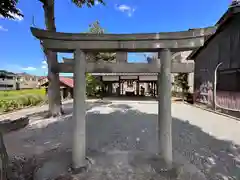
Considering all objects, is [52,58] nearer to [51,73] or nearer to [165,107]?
[51,73]

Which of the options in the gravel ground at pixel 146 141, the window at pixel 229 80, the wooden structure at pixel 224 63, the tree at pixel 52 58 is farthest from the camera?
the window at pixel 229 80

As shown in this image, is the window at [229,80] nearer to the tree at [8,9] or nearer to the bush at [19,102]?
the tree at [8,9]

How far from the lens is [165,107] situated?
3.61 m

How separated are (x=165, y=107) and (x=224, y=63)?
30.0 ft

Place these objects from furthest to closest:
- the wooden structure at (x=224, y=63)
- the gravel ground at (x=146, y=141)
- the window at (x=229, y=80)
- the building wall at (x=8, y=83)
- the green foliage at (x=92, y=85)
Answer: the building wall at (x=8, y=83), the green foliage at (x=92, y=85), the window at (x=229, y=80), the wooden structure at (x=224, y=63), the gravel ground at (x=146, y=141)

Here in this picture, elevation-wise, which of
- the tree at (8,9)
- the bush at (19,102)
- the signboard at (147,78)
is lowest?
the bush at (19,102)

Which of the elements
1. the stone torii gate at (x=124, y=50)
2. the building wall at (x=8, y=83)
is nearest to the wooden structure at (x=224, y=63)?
the stone torii gate at (x=124, y=50)

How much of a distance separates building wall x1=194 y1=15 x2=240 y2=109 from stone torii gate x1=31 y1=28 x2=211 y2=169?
7467 millimetres

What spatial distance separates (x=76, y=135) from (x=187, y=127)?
17.6 feet

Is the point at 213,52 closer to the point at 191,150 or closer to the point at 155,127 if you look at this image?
the point at 155,127

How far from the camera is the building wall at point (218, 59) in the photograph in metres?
9.67

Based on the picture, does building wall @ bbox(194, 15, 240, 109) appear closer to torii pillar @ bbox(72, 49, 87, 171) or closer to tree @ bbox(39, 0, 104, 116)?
tree @ bbox(39, 0, 104, 116)

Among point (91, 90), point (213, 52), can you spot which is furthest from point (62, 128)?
point (91, 90)

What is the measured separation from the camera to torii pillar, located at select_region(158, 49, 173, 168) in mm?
3543
